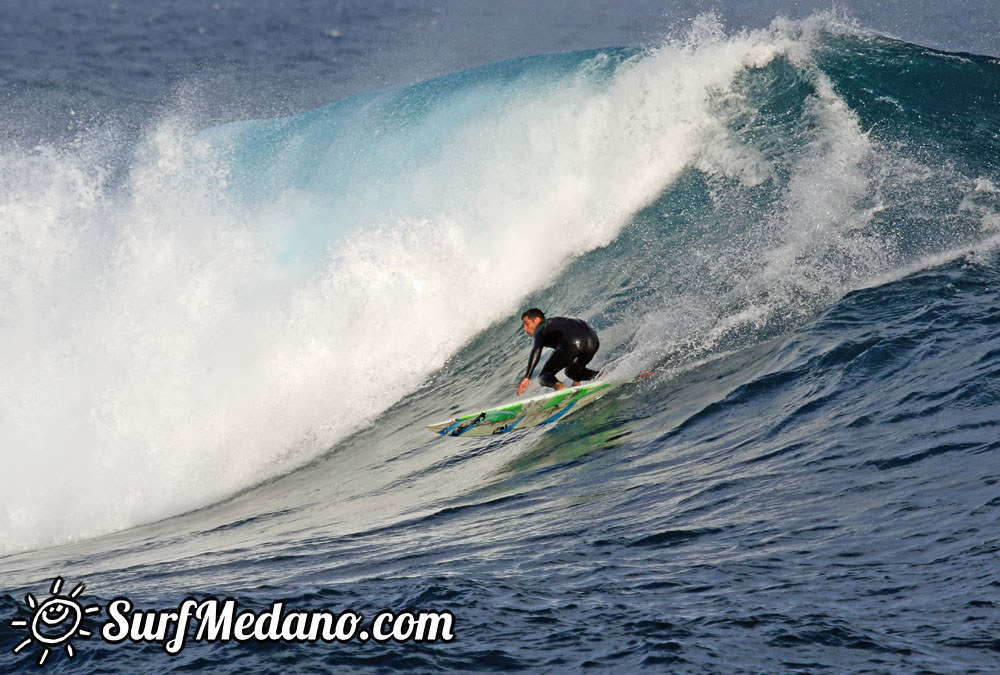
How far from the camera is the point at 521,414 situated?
372 inches

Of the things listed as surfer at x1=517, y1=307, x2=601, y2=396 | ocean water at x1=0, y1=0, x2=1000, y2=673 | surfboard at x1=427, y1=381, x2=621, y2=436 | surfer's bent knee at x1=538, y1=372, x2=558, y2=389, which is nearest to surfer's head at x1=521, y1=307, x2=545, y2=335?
surfer at x1=517, y1=307, x2=601, y2=396

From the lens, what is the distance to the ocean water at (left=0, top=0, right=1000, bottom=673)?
4.76m

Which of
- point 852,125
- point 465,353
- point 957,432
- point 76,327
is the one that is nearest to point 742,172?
point 852,125

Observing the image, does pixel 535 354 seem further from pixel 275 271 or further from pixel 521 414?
pixel 275 271

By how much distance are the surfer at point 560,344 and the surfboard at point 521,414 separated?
0.14 m

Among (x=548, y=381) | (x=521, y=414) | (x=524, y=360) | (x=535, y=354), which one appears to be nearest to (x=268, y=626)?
(x=521, y=414)

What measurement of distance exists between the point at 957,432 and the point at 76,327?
1060 centimetres

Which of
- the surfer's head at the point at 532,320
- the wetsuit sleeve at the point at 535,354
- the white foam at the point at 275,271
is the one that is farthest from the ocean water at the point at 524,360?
the surfer's head at the point at 532,320

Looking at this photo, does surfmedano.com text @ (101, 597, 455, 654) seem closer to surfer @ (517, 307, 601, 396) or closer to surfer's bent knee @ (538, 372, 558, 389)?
surfer @ (517, 307, 601, 396)

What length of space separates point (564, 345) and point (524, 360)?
1.98m

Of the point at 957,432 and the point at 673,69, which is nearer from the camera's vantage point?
the point at 957,432

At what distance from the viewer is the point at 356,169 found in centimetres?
1708

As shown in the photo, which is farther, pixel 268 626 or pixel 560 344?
pixel 560 344

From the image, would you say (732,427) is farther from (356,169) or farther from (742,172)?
(356,169)
